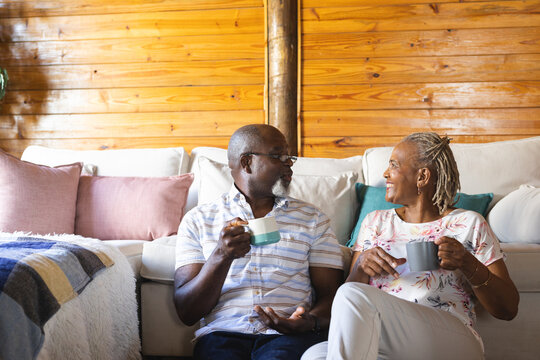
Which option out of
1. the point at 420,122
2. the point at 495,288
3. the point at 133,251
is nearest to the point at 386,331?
the point at 495,288

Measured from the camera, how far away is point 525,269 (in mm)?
1753

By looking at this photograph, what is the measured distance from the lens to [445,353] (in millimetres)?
1250

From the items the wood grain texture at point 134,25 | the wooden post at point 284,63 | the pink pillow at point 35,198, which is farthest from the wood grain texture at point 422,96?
the pink pillow at point 35,198

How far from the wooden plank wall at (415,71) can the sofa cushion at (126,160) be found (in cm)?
82

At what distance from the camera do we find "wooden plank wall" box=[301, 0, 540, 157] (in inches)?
113

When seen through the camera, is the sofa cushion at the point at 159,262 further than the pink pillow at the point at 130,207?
No

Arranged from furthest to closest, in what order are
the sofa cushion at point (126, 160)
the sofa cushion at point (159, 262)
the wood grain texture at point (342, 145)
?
the wood grain texture at point (342, 145) < the sofa cushion at point (126, 160) < the sofa cushion at point (159, 262)

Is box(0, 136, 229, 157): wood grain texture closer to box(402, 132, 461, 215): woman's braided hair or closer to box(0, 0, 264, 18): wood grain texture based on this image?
box(0, 0, 264, 18): wood grain texture

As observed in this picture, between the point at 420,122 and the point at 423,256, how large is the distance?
71.6 inches

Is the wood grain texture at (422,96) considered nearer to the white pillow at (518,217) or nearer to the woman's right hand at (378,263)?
the white pillow at (518,217)

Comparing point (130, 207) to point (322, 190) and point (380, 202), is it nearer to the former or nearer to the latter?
point (322, 190)

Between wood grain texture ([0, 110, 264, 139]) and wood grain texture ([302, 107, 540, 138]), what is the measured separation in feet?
1.27

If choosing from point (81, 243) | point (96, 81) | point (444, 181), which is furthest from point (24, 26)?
point (444, 181)

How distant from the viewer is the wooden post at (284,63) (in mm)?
2938
